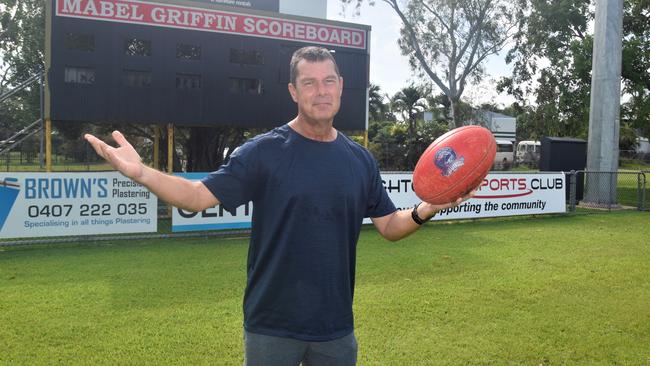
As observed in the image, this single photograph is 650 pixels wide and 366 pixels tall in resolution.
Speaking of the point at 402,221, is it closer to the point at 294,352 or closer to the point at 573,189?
the point at 294,352

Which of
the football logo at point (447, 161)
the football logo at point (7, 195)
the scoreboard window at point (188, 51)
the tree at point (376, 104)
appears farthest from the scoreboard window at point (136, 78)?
the tree at point (376, 104)

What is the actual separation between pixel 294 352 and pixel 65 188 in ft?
26.1

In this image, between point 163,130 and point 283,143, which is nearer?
point 283,143

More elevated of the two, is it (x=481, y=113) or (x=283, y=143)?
(x=481, y=113)

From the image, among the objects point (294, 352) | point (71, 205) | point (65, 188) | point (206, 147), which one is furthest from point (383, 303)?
point (206, 147)

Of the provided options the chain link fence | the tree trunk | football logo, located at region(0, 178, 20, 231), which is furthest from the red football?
the tree trunk

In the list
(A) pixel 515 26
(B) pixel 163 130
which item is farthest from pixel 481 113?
(B) pixel 163 130

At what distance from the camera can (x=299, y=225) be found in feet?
7.04

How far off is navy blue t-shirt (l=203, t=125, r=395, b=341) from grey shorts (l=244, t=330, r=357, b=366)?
3 cm

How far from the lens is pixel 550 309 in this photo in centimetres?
566

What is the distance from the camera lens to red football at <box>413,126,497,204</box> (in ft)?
9.29

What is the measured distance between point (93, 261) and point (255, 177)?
663cm

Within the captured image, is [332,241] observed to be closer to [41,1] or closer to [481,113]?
[481,113]

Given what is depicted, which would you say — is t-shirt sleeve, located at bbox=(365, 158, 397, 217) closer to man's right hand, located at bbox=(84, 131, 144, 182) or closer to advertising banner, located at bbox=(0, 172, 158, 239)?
man's right hand, located at bbox=(84, 131, 144, 182)
